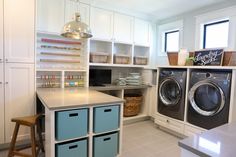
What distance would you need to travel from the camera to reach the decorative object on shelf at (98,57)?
333cm

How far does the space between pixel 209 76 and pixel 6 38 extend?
9.72ft

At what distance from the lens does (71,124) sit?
5.67ft

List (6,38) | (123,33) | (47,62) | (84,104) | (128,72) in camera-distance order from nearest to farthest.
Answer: (84,104)
(6,38)
(47,62)
(123,33)
(128,72)

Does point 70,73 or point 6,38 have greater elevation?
point 6,38

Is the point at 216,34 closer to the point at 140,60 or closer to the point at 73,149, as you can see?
the point at 140,60

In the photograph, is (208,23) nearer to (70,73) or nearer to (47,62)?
(70,73)

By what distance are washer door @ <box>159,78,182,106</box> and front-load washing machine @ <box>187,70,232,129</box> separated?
25cm

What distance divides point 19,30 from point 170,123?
9.55 feet

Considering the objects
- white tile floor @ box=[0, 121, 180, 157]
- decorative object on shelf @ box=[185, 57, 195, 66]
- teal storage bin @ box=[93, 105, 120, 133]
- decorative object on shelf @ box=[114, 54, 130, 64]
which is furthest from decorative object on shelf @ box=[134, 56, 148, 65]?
teal storage bin @ box=[93, 105, 120, 133]

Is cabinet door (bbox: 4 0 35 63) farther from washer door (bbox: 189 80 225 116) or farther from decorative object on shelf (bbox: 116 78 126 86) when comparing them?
washer door (bbox: 189 80 225 116)

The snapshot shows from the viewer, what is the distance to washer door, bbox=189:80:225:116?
7.91 ft

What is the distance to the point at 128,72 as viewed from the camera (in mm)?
4223

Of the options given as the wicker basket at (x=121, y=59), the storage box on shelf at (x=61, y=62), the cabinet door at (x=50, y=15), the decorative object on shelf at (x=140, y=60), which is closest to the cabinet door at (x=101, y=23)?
the storage box on shelf at (x=61, y=62)

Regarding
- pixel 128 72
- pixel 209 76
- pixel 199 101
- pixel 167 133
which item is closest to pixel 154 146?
pixel 167 133
